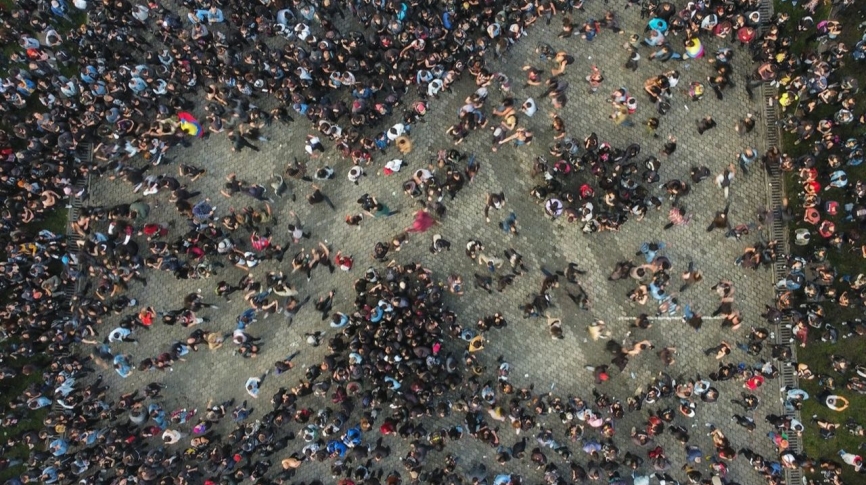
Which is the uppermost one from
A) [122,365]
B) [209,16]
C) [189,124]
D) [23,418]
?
[209,16]

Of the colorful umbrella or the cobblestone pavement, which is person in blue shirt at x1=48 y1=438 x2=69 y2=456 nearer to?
the cobblestone pavement

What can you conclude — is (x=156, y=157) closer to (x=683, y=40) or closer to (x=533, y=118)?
(x=533, y=118)

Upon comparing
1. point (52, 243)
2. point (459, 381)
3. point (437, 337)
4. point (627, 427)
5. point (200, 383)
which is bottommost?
point (627, 427)

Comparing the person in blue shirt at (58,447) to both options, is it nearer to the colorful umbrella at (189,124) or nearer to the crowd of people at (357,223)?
the crowd of people at (357,223)

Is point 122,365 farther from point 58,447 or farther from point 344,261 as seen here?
point 344,261

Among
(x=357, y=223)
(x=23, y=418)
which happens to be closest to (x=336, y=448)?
(x=357, y=223)

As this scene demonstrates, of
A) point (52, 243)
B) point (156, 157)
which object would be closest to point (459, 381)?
point (156, 157)
